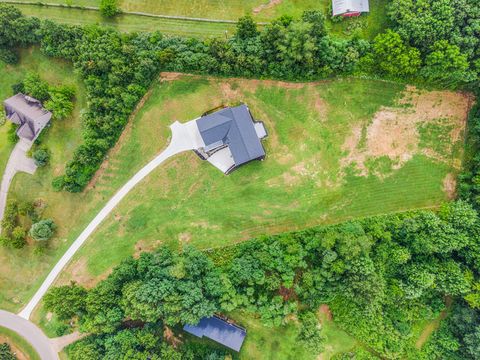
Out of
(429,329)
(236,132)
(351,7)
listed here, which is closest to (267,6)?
(351,7)

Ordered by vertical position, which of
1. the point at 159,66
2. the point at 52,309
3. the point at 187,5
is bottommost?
the point at 52,309

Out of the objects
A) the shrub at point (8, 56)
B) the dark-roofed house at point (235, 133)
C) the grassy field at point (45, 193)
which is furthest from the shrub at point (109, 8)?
the dark-roofed house at point (235, 133)

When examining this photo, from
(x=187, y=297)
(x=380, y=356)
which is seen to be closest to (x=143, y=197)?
(x=187, y=297)

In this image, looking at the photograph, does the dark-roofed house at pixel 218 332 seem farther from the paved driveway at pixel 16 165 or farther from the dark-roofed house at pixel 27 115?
the dark-roofed house at pixel 27 115

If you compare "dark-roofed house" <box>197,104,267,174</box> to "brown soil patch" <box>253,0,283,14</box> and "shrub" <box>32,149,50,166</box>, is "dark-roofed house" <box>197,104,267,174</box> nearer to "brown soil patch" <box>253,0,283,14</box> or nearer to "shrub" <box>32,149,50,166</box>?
"brown soil patch" <box>253,0,283,14</box>

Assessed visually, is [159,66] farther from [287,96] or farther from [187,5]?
[287,96]

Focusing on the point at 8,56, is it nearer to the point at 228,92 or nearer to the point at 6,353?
the point at 228,92

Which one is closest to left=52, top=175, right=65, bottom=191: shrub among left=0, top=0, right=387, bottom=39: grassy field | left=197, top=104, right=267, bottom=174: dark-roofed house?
left=197, top=104, right=267, bottom=174: dark-roofed house
